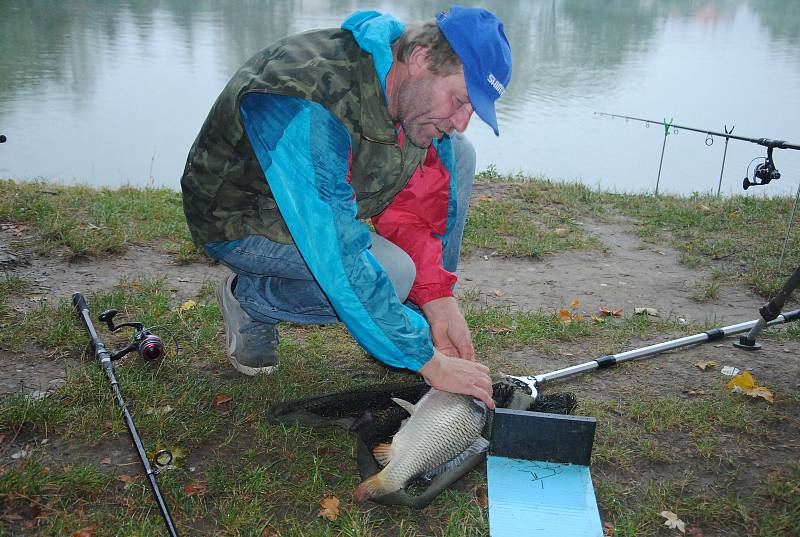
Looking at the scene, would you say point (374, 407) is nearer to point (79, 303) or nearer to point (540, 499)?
point (540, 499)

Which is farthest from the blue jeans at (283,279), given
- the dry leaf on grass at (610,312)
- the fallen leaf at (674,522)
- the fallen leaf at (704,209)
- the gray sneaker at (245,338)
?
the fallen leaf at (704,209)

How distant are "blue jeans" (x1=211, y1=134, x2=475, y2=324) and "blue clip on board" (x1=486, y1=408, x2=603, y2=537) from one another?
64 cm

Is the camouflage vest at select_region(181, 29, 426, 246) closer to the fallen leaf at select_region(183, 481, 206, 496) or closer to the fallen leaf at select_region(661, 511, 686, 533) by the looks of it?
the fallen leaf at select_region(183, 481, 206, 496)

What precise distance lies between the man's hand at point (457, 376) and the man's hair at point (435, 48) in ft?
2.75

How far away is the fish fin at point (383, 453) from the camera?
7.78 ft

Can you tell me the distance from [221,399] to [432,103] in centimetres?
139

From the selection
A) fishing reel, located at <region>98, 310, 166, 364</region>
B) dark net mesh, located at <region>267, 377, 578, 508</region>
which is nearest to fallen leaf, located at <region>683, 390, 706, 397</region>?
dark net mesh, located at <region>267, 377, 578, 508</region>

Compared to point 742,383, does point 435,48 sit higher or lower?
higher

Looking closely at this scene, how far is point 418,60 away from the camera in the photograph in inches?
85.4

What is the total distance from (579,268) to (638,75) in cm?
1212

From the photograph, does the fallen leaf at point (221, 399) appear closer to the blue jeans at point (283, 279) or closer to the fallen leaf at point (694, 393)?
the blue jeans at point (283, 279)

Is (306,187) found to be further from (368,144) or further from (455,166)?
(455,166)

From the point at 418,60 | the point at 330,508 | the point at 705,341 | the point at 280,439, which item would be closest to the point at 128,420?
the point at 280,439

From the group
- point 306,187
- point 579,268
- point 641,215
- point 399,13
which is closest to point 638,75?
point 399,13
